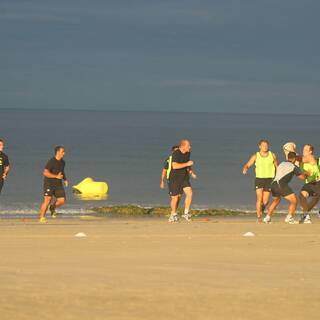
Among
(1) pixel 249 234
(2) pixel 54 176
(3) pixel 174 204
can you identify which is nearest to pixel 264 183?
(3) pixel 174 204

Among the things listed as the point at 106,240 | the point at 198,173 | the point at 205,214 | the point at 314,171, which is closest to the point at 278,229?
the point at 314,171

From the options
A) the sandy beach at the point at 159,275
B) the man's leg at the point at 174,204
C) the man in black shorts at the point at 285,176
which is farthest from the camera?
the man's leg at the point at 174,204

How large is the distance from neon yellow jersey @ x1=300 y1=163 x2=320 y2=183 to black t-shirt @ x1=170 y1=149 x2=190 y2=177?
211 centimetres

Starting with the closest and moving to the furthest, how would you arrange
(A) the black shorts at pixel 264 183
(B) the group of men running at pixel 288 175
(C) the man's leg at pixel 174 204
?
(B) the group of men running at pixel 288 175 → (A) the black shorts at pixel 264 183 → (C) the man's leg at pixel 174 204

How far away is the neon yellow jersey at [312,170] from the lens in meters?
19.7

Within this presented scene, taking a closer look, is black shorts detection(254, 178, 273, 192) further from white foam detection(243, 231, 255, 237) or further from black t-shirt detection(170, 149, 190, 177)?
white foam detection(243, 231, 255, 237)

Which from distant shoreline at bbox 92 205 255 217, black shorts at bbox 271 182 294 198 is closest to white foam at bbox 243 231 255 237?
black shorts at bbox 271 182 294 198

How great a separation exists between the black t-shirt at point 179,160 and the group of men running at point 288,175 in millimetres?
1089

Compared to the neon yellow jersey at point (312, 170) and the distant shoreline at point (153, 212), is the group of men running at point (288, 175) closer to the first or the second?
the neon yellow jersey at point (312, 170)

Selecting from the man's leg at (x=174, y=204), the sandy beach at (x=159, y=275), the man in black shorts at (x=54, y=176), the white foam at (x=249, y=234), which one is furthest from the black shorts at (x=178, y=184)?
the white foam at (x=249, y=234)

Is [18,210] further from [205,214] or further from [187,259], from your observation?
[187,259]

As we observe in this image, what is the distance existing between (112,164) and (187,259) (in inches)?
1871

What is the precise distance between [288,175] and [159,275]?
7395 mm

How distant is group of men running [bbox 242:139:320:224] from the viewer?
19031 mm
